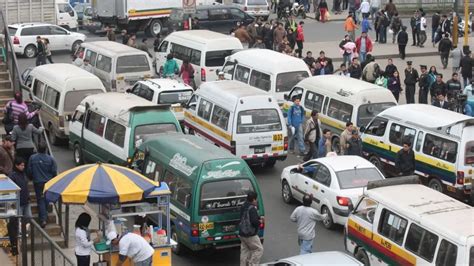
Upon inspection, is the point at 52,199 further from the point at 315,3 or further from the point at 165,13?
the point at 315,3

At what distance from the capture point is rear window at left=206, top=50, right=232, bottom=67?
35.3 m

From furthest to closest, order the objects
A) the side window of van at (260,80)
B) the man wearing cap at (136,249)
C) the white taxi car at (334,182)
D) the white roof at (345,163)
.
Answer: the side window of van at (260,80)
the white roof at (345,163)
the white taxi car at (334,182)
the man wearing cap at (136,249)

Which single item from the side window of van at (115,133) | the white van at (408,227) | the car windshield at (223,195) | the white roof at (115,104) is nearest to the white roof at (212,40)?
the white roof at (115,104)

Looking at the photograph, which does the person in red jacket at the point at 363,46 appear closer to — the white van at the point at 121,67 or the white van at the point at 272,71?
the white van at the point at 272,71

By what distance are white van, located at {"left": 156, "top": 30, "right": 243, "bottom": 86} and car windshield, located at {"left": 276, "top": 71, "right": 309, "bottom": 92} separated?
4445mm

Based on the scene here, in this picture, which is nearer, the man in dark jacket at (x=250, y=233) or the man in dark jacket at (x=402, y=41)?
the man in dark jacket at (x=250, y=233)

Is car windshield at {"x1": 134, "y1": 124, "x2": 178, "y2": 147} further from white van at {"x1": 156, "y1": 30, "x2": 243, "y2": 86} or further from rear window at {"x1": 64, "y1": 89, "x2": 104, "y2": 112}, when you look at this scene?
white van at {"x1": 156, "y1": 30, "x2": 243, "y2": 86}

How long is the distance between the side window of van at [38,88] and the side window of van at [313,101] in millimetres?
7598

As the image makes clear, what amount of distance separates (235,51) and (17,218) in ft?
63.8

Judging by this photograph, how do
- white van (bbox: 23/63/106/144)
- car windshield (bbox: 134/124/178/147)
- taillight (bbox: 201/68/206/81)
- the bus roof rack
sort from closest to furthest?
1. the bus roof rack
2. car windshield (bbox: 134/124/178/147)
3. white van (bbox: 23/63/106/144)
4. taillight (bbox: 201/68/206/81)

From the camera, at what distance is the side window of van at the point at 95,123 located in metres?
25.9

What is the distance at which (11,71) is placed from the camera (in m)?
25.9

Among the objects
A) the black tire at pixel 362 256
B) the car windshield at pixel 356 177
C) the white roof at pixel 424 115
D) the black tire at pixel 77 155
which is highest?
the white roof at pixel 424 115

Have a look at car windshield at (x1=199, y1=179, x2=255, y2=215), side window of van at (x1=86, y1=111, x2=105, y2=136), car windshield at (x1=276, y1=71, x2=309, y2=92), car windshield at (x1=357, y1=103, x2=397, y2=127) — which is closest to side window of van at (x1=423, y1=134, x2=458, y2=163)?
car windshield at (x1=357, y1=103, x2=397, y2=127)
